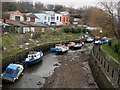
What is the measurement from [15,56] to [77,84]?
8.37m

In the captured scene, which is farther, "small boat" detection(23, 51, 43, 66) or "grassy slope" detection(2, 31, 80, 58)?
"grassy slope" detection(2, 31, 80, 58)

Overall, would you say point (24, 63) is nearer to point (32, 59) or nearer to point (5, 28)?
point (32, 59)

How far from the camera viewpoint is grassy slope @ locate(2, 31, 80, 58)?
26.8 m

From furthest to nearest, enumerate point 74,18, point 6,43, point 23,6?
point 74,18, point 23,6, point 6,43

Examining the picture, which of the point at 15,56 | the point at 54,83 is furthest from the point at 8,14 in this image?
the point at 54,83

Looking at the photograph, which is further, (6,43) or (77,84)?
(6,43)

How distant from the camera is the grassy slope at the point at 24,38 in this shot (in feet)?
87.9

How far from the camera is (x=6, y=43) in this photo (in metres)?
27.5

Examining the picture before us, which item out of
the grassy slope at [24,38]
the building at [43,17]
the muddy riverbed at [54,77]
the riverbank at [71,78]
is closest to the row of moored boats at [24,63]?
the muddy riverbed at [54,77]

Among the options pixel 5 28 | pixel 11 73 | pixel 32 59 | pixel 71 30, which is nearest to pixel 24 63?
pixel 32 59

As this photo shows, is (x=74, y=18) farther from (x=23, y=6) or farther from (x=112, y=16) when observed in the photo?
(x=112, y=16)

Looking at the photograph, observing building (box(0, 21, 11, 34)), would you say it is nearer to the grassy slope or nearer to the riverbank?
the grassy slope

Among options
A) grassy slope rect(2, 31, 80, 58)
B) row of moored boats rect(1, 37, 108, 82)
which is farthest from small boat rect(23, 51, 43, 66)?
grassy slope rect(2, 31, 80, 58)

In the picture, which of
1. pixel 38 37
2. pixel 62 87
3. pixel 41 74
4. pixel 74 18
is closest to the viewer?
pixel 62 87
